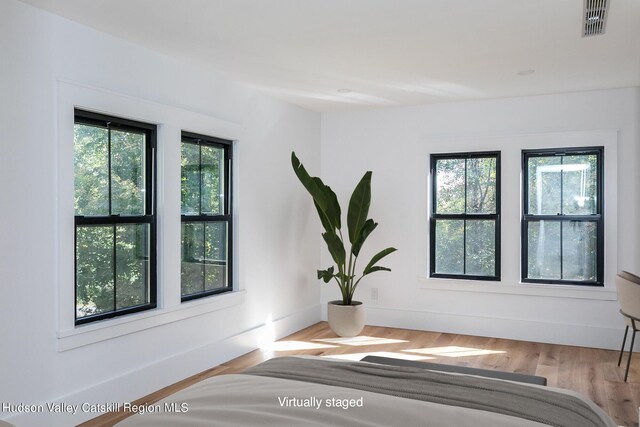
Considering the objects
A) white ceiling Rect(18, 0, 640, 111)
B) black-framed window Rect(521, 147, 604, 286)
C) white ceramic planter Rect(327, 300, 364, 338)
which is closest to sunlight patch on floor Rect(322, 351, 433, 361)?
white ceramic planter Rect(327, 300, 364, 338)

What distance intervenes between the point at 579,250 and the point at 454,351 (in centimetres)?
163

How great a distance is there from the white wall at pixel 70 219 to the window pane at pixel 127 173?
0.17 metres

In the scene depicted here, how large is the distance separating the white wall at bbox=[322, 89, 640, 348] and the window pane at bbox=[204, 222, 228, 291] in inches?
72.8

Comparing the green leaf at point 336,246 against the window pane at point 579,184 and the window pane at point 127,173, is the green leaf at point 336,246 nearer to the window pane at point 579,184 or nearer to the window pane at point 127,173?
the window pane at point 127,173

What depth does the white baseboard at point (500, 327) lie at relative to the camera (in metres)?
5.07

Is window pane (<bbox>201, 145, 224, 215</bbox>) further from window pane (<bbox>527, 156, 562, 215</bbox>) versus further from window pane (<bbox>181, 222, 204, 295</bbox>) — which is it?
window pane (<bbox>527, 156, 562, 215</bbox>)

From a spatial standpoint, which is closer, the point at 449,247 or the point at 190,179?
the point at 190,179

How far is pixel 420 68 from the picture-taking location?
4.25m

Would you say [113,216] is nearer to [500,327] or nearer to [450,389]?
[450,389]

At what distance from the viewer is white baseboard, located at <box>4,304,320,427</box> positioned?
3081mm

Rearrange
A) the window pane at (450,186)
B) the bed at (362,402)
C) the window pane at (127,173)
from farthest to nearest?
the window pane at (450,186), the window pane at (127,173), the bed at (362,402)

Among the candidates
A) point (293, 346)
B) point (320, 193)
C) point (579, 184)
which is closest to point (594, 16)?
point (579, 184)

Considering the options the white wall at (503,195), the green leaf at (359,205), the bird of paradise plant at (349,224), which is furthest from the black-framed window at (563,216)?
the green leaf at (359,205)

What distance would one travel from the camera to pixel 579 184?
5180mm
